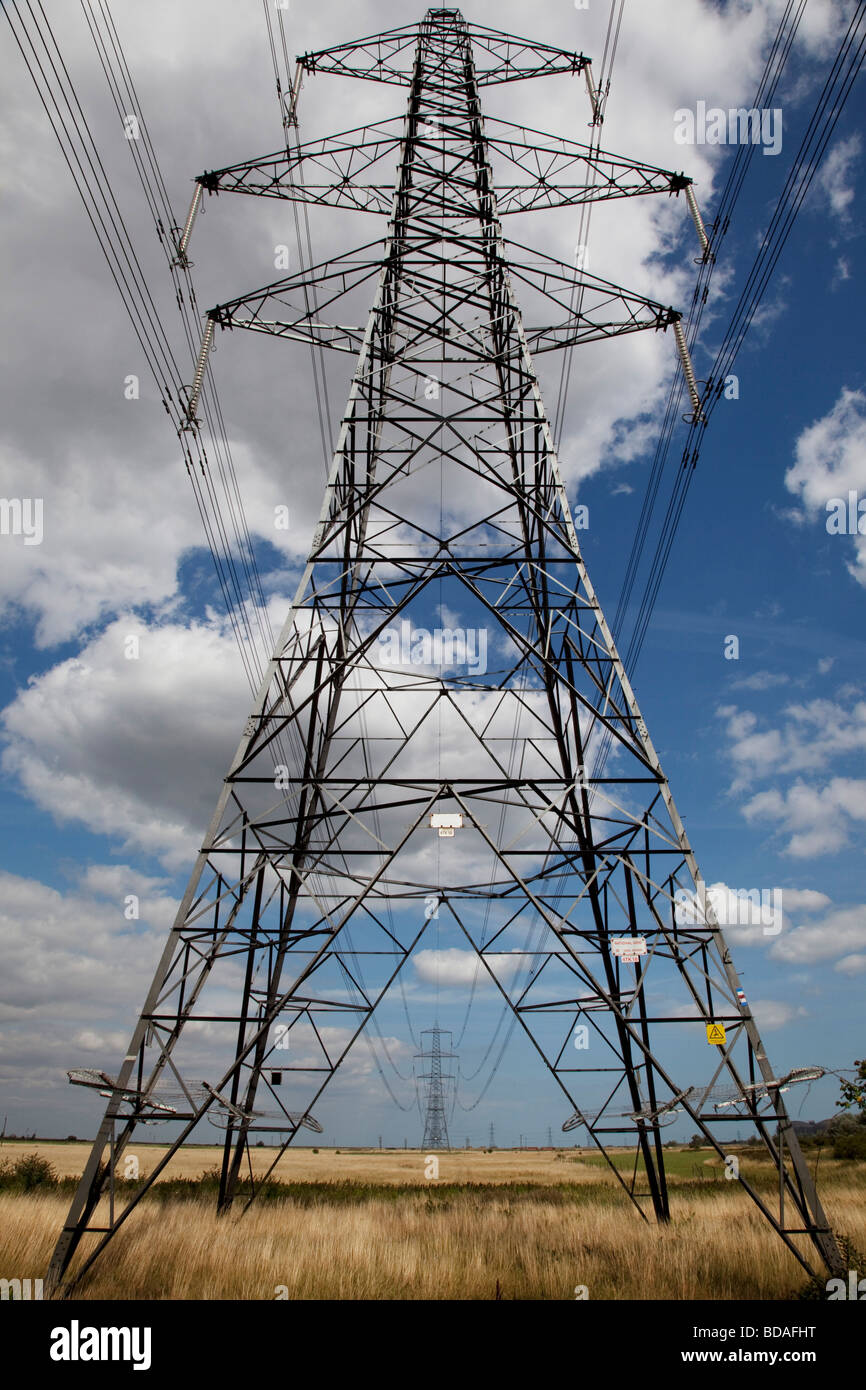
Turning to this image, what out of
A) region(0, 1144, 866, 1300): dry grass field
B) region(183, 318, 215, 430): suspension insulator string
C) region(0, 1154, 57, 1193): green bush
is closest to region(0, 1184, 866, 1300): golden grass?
region(0, 1144, 866, 1300): dry grass field

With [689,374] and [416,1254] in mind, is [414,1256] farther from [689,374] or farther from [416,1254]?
[689,374]

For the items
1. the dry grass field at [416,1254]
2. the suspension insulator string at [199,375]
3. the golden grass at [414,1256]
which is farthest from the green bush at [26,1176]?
the suspension insulator string at [199,375]

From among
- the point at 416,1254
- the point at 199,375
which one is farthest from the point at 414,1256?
the point at 199,375

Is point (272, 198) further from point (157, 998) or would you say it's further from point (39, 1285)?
point (39, 1285)

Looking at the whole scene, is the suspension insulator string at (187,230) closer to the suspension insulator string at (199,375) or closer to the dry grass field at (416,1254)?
the suspension insulator string at (199,375)

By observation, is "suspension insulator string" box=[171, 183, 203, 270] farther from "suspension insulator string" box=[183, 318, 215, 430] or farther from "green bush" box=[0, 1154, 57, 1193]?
"green bush" box=[0, 1154, 57, 1193]

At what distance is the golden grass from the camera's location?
10305mm

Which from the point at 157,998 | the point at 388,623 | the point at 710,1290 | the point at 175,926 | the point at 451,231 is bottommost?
the point at 710,1290

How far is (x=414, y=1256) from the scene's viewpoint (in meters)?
11.7

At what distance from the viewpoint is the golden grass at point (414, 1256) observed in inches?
406

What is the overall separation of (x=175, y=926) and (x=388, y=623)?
6.57 metres
